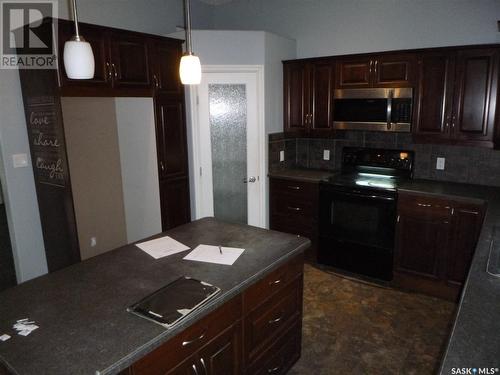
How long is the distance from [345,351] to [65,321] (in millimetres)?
1935

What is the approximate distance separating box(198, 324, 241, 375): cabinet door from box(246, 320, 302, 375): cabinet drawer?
0.17 m

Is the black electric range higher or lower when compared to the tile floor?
higher

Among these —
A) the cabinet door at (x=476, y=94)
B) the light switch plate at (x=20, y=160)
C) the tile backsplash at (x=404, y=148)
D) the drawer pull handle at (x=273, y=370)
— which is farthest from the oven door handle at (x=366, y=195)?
the light switch plate at (x=20, y=160)

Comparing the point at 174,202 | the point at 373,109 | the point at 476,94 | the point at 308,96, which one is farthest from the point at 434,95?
the point at 174,202

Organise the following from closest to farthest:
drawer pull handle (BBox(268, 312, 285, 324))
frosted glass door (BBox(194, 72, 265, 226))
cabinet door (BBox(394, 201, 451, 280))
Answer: drawer pull handle (BBox(268, 312, 285, 324))
cabinet door (BBox(394, 201, 451, 280))
frosted glass door (BBox(194, 72, 265, 226))

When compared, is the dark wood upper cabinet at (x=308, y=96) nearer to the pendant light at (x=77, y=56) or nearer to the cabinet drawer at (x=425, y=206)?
the cabinet drawer at (x=425, y=206)

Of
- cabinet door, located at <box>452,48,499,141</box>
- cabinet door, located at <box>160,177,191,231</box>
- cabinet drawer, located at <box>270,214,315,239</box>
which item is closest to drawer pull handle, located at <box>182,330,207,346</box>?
cabinet door, located at <box>160,177,191,231</box>

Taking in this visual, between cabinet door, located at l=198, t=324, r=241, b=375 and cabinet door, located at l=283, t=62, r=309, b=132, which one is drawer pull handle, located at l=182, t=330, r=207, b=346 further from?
cabinet door, located at l=283, t=62, r=309, b=132

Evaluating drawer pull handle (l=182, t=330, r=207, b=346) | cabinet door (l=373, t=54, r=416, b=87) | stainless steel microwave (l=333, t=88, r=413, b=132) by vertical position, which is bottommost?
drawer pull handle (l=182, t=330, r=207, b=346)

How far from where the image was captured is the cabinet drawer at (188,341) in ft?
4.44

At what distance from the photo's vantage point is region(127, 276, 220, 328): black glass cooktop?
1438mm

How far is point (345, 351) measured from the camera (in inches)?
103

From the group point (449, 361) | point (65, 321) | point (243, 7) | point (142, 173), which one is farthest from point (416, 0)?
point (65, 321)

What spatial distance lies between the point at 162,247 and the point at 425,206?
2.34 meters
